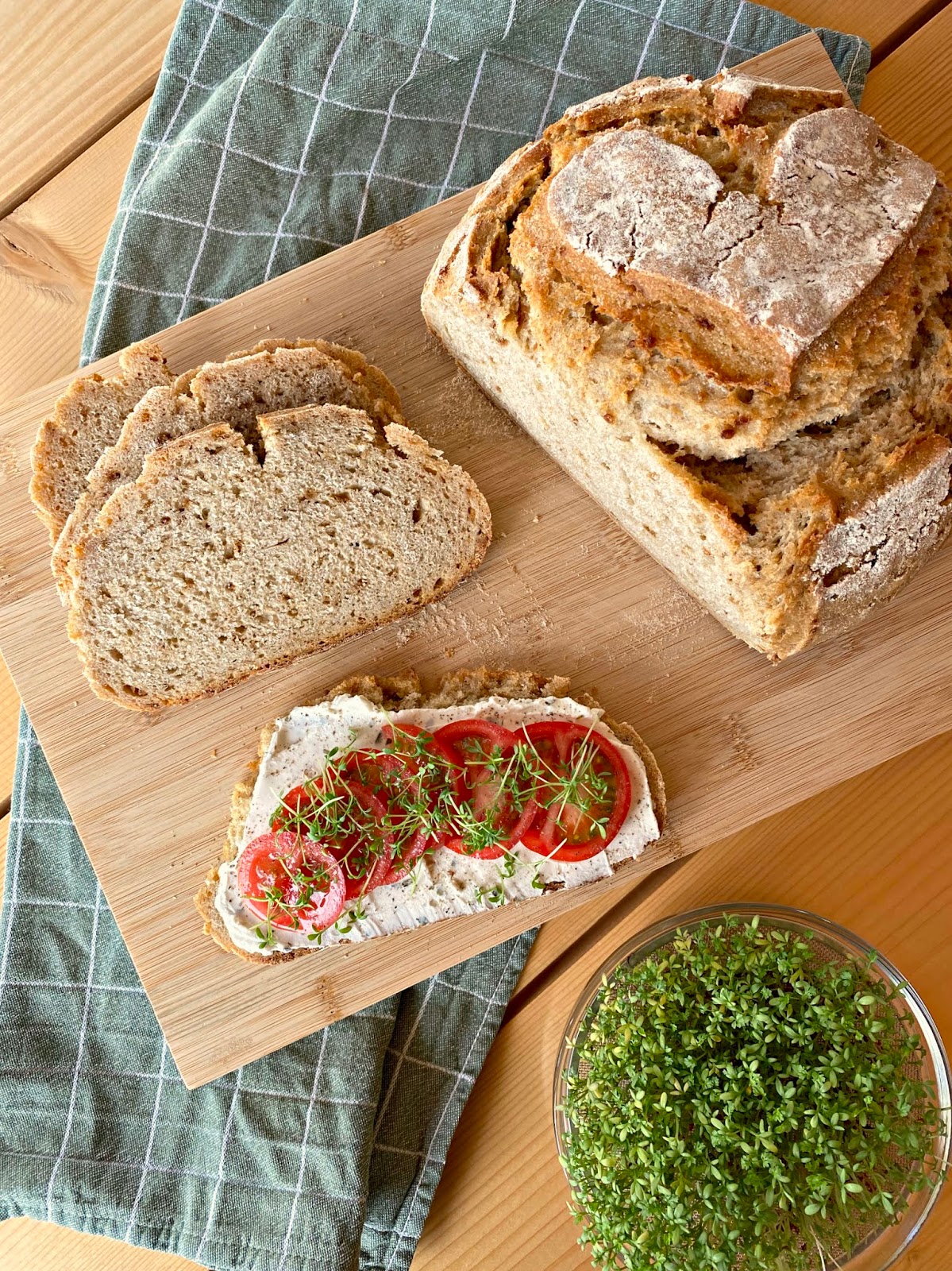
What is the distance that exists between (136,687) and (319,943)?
106 cm

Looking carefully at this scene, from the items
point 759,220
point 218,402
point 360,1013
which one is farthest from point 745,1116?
point 218,402

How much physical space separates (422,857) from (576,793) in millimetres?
547

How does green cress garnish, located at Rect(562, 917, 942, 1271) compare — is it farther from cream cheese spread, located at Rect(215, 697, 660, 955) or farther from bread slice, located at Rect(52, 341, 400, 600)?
bread slice, located at Rect(52, 341, 400, 600)

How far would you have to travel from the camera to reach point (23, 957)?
11.9 feet

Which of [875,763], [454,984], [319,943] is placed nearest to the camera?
[319,943]

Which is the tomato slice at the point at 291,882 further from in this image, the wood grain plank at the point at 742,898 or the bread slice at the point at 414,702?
the wood grain plank at the point at 742,898

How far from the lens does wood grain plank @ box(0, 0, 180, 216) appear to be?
12.6 ft

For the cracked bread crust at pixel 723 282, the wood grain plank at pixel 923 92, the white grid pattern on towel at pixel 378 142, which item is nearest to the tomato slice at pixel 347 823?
the cracked bread crust at pixel 723 282

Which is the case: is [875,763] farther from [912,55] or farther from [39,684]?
[39,684]

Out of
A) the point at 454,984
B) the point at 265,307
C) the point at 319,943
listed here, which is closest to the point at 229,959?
the point at 319,943

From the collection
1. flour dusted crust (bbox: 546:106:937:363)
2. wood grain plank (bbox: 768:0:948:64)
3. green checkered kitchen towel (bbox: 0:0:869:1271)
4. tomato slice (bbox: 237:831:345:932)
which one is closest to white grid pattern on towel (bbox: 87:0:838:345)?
green checkered kitchen towel (bbox: 0:0:869:1271)

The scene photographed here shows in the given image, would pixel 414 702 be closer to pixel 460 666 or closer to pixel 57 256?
pixel 460 666

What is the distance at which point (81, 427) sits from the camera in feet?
11.0

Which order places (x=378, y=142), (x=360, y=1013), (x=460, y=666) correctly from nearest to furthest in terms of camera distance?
(x=460, y=666), (x=360, y=1013), (x=378, y=142)
